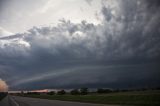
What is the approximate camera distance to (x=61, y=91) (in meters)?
196

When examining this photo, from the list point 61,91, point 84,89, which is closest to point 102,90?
point 84,89

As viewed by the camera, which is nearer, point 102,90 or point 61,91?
point 102,90

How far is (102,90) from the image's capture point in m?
158

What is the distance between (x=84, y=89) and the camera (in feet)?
525

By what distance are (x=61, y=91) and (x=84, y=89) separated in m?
39.8

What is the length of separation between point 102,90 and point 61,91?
46759 mm

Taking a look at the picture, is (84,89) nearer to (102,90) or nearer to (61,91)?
(102,90)

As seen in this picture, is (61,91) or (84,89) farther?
(61,91)

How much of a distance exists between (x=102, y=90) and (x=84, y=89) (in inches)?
410
